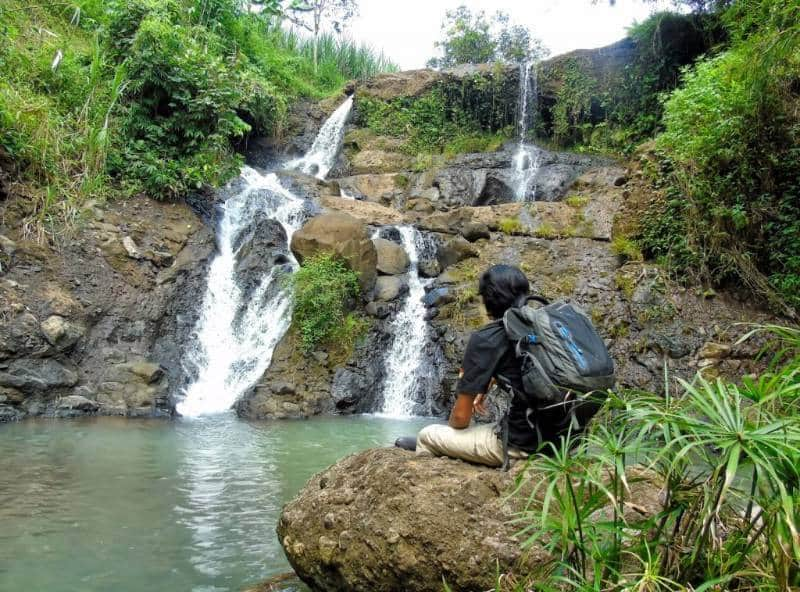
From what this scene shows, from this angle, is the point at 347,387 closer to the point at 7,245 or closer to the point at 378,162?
the point at 7,245

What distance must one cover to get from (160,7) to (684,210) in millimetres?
11545

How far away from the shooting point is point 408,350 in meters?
10.6

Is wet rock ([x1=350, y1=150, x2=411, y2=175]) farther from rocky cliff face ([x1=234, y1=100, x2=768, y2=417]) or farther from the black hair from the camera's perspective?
the black hair

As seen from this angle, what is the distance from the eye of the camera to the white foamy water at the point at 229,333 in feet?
31.8

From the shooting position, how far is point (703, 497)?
174 centimetres

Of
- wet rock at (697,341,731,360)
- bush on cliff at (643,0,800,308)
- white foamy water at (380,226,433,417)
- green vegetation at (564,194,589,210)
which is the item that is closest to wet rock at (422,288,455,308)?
white foamy water at (380,226,433,417)

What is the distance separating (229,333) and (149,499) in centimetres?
596

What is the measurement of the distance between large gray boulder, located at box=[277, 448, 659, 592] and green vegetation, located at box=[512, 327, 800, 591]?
41 centimetres

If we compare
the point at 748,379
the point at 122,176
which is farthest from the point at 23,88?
the point at 748,379

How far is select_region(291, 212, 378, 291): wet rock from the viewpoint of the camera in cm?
1080

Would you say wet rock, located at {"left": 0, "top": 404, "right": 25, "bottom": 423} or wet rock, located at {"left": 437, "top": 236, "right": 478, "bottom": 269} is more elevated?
wet rock, located at {"left": 437, "top": 236, "right": 478, "bottom": 269}

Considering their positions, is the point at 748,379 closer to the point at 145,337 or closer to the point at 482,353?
the point at 482,353

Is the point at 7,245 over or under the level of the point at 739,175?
under

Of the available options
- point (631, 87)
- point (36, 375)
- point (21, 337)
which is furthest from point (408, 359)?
point (631, 87)
